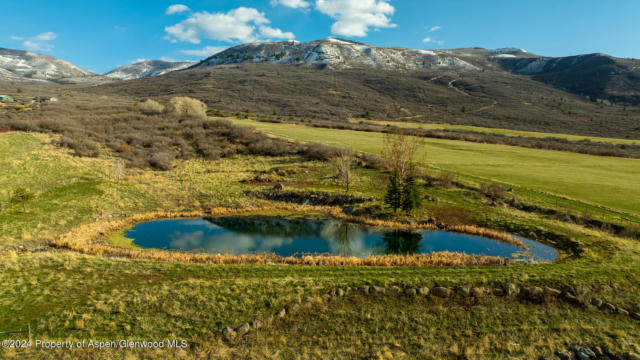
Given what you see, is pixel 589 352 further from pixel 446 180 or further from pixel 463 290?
pixel 446 180

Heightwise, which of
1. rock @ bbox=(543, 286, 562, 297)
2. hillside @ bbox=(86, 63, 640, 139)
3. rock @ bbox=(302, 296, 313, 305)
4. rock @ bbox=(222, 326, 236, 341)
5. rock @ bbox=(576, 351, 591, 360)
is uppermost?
hillside @ bbox=(86, 63, 640, 139)

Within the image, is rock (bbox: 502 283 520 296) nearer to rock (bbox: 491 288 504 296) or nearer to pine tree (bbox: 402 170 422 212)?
rock (bbox: 491 288 504 296)

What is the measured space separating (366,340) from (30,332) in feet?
45.0

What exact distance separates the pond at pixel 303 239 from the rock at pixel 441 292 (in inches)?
299

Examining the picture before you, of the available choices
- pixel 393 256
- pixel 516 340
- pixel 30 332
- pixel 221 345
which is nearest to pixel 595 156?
pixel 393 256

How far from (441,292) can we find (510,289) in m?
3.75

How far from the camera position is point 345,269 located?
19.0m

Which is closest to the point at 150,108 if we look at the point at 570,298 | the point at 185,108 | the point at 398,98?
the point at 185,108

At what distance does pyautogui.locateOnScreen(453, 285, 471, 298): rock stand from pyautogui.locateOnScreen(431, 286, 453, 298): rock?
0.38 metres

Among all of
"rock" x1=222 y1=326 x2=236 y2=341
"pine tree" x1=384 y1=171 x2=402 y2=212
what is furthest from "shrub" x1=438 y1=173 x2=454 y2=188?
"rock" x1=222 y1=326 x2=236 y2=341

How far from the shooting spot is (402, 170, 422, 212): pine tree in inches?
1216

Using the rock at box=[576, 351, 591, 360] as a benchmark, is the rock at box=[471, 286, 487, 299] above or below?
above

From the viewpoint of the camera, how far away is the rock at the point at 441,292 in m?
16.0

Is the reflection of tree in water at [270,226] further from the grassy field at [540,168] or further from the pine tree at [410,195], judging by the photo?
the grassy field at [540,168]
